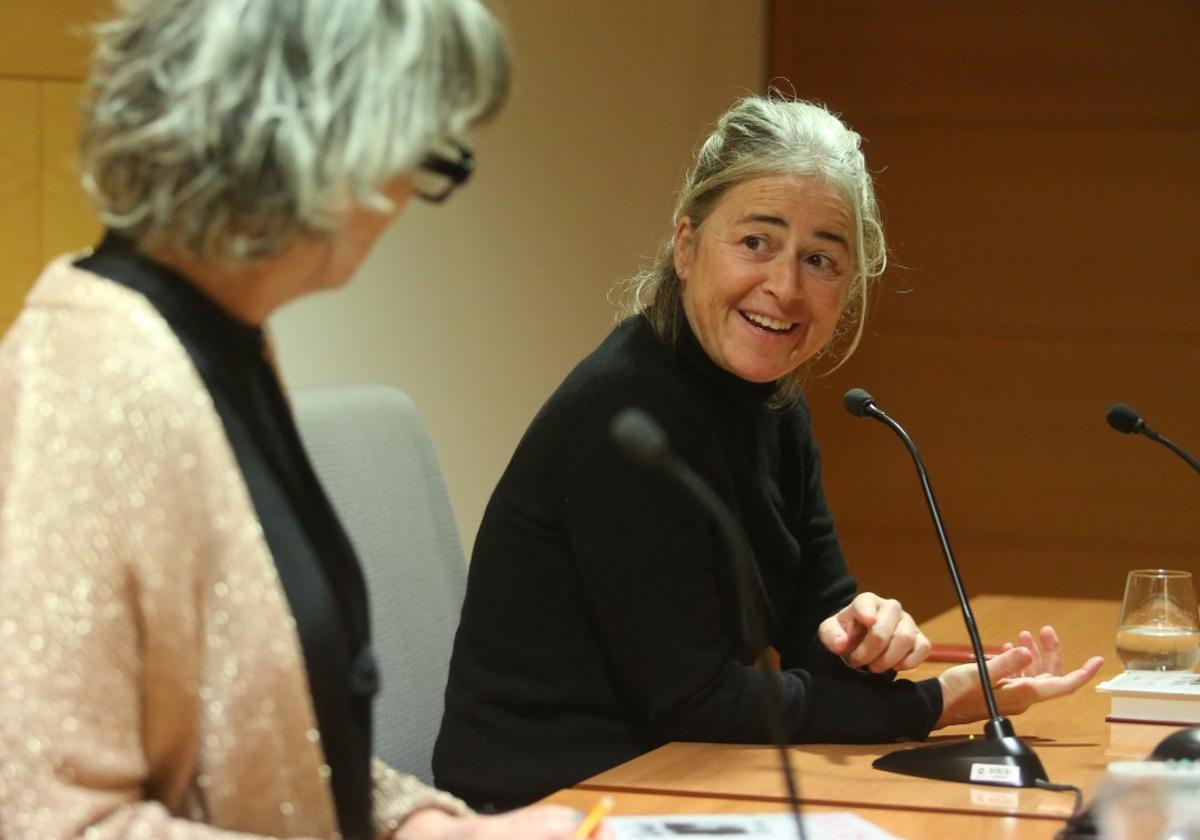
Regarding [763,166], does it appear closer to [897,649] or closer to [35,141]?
[897,649]

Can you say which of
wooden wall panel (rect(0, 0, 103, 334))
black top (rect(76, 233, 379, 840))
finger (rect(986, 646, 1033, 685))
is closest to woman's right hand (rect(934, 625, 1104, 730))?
finger (rect(986, 646, 1033, 685))

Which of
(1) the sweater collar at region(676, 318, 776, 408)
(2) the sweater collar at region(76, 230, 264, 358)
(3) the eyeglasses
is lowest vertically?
(1) the sweater collar at region(676, 318, 776, 408)

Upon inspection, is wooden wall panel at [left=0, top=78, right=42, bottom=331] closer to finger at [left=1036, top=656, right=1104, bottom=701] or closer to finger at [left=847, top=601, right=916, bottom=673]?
finger at [left=847, top=601, right=916, bottom=673]

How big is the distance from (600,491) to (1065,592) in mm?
2751

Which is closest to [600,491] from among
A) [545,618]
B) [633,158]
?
[545,618]

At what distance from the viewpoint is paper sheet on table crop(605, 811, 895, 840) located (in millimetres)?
1337

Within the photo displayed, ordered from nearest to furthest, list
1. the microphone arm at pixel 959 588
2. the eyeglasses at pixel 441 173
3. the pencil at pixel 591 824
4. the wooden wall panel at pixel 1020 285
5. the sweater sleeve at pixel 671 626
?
the eyeglasses at pixel 441 173
the pencil at pixel 591 824
the microphone arm at pixel 959 588
the sweater sleeve at pixel 671 626
the wooden wall panel at pixel 1020 285

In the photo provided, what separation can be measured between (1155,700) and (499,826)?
947 mm

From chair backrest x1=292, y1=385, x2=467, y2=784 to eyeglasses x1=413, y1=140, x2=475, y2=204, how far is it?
66 centimetres

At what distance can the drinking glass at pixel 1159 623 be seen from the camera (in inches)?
76.9

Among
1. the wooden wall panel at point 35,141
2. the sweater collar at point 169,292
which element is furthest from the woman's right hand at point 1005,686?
the wooden wall panel at point 35,141

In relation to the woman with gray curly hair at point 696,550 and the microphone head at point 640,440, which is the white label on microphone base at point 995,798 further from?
the microphone head at point 640,440

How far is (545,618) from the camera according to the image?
1839 mm

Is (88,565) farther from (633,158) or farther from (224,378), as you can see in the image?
(633,158)
